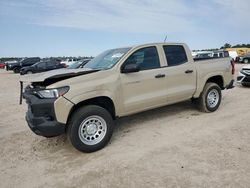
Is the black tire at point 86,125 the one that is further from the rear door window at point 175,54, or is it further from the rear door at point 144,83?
the rear door window at point 175,54

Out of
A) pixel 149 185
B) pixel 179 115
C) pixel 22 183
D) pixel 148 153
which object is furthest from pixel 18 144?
pixel 179 115

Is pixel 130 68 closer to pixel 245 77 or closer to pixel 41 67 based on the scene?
pixel 245 77

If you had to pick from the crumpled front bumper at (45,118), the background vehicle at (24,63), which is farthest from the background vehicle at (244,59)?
the crumpled front bumper at (45,118)

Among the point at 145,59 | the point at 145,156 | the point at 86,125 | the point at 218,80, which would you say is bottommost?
the point at 145,156

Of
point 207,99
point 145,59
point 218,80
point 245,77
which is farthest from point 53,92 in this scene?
point 245,77

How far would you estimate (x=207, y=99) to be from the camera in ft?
22.1

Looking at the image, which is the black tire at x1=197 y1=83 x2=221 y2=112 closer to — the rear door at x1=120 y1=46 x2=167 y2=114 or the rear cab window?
the rear door at x1=120 y1=46 x2=167 y2=114

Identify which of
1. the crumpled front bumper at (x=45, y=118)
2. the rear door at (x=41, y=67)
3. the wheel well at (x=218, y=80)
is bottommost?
the crumpled front bumper at (x=45, y=118)

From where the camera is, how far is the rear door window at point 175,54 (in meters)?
5.91

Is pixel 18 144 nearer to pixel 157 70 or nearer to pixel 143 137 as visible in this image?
pixel 143 137

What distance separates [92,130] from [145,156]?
1.06m

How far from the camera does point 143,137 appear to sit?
5.18 metres

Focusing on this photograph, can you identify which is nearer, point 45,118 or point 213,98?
point 45,118

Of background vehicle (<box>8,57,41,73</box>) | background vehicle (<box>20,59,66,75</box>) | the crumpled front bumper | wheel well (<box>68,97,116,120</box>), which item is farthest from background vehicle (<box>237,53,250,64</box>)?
the crumpled front bumper
